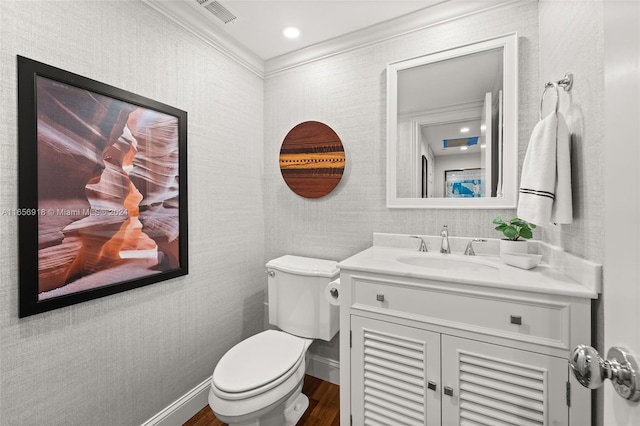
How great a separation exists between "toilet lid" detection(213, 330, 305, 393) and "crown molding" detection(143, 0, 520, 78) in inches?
71.5

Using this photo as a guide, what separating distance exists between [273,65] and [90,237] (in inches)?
65.2

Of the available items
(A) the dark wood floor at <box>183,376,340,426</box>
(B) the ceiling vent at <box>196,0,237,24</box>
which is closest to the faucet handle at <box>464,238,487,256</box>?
(A) the dark wood floor at <box>183,376,340,426</box>

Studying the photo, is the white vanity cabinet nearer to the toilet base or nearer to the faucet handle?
the toilet base

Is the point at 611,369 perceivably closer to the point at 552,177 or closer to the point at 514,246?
the point at 552,177

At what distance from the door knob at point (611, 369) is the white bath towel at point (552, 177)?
2.35ft

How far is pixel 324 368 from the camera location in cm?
190

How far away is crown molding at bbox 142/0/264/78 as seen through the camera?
1451 millimetres

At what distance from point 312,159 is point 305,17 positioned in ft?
2.76

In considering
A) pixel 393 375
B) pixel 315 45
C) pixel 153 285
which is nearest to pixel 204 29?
pixel 315 45

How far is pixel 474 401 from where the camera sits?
3.34ft

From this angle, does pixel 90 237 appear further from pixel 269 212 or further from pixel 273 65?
pixel 273 65

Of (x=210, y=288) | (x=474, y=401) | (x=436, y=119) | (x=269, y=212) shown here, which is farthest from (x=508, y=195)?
(x=210, y=288)

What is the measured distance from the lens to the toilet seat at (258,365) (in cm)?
116

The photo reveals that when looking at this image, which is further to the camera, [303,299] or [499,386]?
[303,299]
